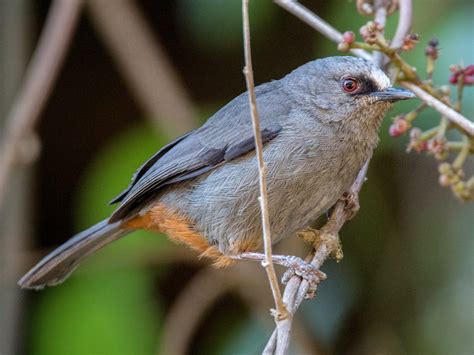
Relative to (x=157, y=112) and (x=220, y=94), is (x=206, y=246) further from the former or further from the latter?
(x=220, y=94)

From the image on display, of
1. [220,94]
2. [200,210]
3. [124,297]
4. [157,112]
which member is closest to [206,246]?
[200,210]

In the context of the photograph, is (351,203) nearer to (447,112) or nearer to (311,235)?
(311,235)

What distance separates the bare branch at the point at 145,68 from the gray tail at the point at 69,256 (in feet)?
2.48

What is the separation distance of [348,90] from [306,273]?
3.09 ft

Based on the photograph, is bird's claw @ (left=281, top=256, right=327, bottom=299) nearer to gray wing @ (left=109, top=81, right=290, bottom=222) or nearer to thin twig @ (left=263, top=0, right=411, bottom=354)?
thin twig @ (left=263, top=0, right=411, bottom=354)

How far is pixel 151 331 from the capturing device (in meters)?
4.57

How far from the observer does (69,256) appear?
4449mm

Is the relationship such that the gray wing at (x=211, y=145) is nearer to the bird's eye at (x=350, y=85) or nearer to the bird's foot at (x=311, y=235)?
the bird's eye at (x=350, y=85)

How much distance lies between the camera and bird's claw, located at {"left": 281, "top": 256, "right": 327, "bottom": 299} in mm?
3404

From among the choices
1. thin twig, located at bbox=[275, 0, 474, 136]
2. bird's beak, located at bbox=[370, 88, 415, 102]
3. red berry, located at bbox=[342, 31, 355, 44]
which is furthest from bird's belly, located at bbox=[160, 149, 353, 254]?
red berry, located at bbox=[342, 31, 355, 44]

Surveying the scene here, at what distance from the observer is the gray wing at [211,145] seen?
387 centimetres

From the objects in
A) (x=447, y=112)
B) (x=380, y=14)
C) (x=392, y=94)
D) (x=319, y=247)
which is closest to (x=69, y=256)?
(x=319, y=247)

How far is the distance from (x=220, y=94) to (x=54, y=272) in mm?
2264

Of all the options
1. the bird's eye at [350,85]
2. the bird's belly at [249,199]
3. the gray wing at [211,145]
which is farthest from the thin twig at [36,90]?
the bird's eye at [350,85]
